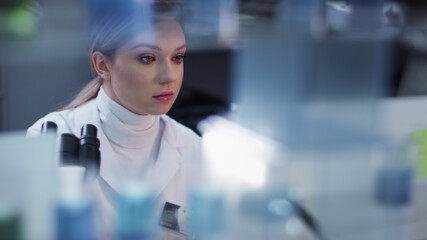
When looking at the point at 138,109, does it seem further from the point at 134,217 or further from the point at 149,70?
the point at 134,217

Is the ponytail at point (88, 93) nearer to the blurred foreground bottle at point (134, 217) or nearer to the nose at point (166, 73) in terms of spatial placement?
the nose at point (166, 73)

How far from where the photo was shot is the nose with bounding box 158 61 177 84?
74cm

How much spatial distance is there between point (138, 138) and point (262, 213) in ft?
0.74

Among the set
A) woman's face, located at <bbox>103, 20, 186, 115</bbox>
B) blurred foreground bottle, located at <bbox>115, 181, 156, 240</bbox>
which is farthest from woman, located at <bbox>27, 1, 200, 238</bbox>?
blurred foreground bottle, located at <bbox>115, 181, 156, 240</bbox>

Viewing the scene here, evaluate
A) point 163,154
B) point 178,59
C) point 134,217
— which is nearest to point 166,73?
point 178,59

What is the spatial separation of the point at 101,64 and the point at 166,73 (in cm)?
10

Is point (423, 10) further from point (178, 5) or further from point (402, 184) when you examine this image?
point (178, 5)

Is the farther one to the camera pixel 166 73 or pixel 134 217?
pixel 166 73

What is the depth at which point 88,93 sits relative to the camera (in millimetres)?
733

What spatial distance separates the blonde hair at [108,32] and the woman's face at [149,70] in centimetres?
Answer: 1

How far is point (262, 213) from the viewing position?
780 millimetres

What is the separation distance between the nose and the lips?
0.02m

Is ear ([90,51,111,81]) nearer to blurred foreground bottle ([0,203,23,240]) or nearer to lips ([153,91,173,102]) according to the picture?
lips ([153,91,173,102])

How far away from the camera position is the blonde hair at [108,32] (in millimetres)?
648
